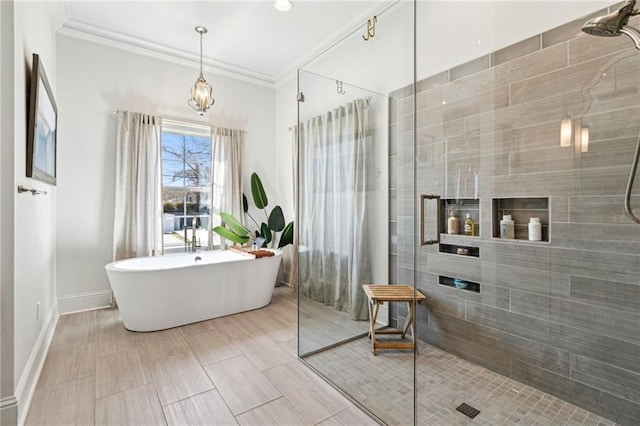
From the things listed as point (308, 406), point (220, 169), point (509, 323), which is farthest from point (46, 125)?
point (509, 323)

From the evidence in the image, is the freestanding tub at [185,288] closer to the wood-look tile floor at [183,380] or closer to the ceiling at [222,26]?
the wood-look tile floor at [183,380]

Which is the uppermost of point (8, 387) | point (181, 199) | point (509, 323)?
point (181, 199)

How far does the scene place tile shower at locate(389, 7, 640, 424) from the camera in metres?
1.65

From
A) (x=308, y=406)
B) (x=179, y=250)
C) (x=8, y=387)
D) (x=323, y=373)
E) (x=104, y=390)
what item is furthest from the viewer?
(x=179, y=250)

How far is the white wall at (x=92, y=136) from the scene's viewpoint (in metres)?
3.33

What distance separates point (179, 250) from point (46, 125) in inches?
80.8

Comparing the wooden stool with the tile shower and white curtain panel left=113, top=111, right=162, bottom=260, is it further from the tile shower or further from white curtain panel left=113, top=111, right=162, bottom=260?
white curtain panel left=113, top=111, right=162, bottom=260

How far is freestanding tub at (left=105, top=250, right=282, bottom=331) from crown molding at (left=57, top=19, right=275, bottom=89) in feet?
8.16

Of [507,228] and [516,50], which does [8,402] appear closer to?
[507,228]

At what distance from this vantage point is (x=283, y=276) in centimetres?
463

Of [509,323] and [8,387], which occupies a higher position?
[509,323]

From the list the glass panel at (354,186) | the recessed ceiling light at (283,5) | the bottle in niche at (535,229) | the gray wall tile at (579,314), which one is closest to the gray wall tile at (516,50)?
the glass panel at (354,186)

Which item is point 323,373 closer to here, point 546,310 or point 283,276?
point 546,310

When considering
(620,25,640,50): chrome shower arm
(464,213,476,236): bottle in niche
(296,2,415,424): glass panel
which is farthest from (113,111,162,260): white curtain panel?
(620,25,640,50): chrome shower arm
